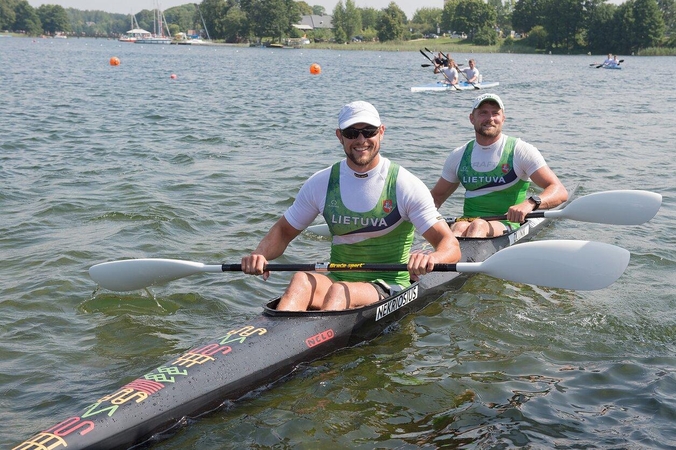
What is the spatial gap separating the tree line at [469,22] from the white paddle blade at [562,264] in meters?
90.0

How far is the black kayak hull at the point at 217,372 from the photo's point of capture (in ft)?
13.7

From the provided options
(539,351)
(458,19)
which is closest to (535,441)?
(539,351)

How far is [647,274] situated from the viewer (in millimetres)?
8086

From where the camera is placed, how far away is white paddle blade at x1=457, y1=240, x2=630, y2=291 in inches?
223

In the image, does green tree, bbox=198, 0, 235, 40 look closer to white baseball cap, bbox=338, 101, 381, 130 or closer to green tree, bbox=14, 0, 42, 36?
green tree, bbox=14, 0, 42, 36

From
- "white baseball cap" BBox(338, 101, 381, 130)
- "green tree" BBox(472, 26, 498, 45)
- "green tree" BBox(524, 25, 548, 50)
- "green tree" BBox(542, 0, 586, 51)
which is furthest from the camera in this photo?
"green tree" BBox(472, 26, 498, 45)

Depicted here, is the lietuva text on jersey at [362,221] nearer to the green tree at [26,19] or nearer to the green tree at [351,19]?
the green tree at [351,19]

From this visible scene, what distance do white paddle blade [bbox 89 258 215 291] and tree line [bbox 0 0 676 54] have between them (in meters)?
90.9

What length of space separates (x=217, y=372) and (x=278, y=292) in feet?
9.22

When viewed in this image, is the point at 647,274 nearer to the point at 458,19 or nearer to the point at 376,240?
the point at 376,240

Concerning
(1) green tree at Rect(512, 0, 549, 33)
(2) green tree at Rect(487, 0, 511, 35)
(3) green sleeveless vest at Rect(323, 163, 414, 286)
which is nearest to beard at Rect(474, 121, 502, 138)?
(3) green sleeveless vest at Rect(323, 163, 414, 286)

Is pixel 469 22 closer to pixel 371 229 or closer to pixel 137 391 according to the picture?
pixel 371 229

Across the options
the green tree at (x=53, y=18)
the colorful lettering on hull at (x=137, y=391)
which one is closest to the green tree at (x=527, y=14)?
the colorful lettering on hull at (x=137, y=391)

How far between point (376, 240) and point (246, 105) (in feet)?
65.3
